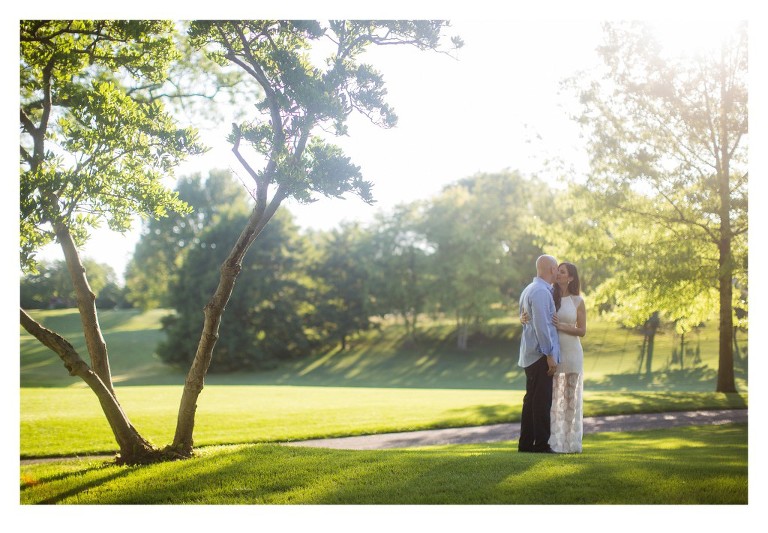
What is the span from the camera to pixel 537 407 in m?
7.24

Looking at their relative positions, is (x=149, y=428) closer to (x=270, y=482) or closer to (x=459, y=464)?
(x=270, y=482)

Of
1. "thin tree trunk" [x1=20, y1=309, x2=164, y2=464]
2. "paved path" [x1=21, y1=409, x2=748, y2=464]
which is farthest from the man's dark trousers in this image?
"thin tree trunk" [x1=20, y1=309, x2=164, y2=464]

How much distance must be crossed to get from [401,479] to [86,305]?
4.50m

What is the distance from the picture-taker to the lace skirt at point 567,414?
729cm

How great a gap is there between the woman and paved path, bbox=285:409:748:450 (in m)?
2.98

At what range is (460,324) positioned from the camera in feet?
130

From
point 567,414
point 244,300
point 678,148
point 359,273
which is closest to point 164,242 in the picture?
point 244,300

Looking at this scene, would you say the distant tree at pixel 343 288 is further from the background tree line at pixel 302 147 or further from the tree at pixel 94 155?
the tree at pixel 94 155

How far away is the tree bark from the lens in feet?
25.1

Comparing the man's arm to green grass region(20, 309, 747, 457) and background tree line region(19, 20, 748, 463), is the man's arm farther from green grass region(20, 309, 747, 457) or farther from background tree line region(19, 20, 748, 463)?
green grass region(20, 309, 747, 457)

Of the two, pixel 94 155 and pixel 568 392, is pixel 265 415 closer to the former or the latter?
pixel 94 155
